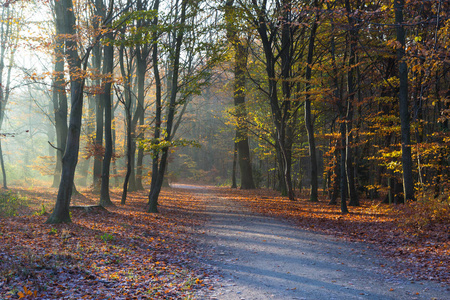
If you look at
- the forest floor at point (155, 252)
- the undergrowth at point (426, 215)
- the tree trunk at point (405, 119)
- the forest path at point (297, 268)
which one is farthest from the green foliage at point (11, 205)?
the tree trunk at point (405, 119)

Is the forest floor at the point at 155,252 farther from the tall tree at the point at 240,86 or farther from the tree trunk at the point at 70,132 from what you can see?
the tall tree at the point at 240,86

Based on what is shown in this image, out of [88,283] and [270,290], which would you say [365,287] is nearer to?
[270,290]

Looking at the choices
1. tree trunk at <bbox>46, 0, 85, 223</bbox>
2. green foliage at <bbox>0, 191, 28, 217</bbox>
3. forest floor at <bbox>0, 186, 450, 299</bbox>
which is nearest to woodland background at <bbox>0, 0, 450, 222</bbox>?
tree trunk at <bbox>46, 0, 85, 223</bbox>

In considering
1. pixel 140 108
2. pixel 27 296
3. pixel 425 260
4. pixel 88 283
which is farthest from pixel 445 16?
pixel 140 108

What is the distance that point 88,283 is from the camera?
4.66 metres

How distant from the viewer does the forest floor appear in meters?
4.54

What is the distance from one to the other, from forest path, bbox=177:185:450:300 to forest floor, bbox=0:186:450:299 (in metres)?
0.06

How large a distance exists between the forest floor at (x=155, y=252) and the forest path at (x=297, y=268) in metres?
0.06

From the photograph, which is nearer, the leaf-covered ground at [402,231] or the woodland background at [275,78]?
the leaf-covered ground at [402,231]

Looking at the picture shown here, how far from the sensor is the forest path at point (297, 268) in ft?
14.9

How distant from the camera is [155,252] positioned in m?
6.87

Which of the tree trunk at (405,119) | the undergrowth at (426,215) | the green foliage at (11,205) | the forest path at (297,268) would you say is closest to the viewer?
the forest path at (297,268)

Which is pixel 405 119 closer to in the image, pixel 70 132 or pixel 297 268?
pixel 297 268

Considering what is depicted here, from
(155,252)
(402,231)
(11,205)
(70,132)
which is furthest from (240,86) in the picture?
(155,252)
